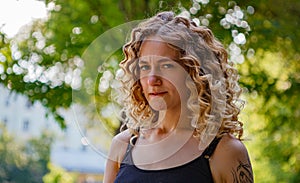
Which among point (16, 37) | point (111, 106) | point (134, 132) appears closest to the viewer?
point (134, 132)

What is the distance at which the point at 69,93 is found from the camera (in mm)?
2918

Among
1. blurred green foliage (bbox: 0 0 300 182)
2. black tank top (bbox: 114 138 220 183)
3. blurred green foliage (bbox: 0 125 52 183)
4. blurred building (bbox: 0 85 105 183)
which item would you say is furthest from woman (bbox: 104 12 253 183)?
blurred green foliage (bbox: 0 125 52 183)

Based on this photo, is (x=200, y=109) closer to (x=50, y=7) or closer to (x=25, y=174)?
(x=50, y=7)

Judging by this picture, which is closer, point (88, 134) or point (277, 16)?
point (88, 134)

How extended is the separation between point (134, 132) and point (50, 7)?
162 cm

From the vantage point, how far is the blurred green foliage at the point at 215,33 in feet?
8.70

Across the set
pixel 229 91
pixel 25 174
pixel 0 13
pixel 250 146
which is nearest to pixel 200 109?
pixel 229 91

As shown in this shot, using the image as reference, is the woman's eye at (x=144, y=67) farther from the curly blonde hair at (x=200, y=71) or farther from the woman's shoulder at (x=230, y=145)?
the woman's shoulder at (x=230, y=145)

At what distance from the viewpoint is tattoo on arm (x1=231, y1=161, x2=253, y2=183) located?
117 cm

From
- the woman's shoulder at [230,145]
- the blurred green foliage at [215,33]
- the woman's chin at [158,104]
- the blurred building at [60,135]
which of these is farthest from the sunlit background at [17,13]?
the woman's shoulder at [230,145]

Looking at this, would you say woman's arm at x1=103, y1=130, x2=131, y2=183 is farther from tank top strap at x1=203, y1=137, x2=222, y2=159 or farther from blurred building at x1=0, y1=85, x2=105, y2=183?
tank top strap at x1=203, y1=137, x2=222, y2=159

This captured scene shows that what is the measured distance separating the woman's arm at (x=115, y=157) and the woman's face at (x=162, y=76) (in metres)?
0.14

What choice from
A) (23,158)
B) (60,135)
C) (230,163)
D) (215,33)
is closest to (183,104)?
(230,163)

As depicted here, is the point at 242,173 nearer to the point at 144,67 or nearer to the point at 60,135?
the point at 144,67
